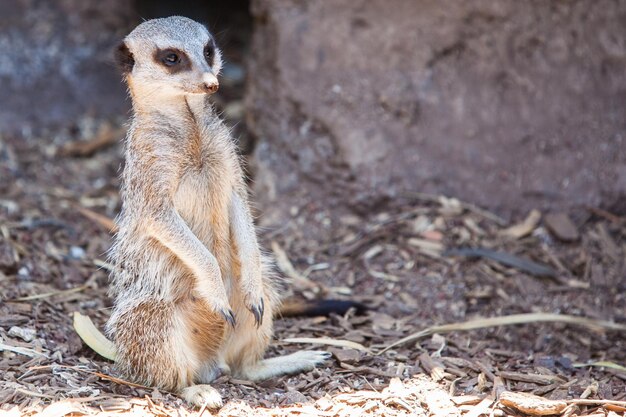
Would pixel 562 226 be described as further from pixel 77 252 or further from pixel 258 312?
pixel 77 252

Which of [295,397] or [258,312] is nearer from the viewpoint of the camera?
[295,397]

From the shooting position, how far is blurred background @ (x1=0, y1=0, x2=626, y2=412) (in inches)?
195

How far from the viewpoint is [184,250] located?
3619 mm

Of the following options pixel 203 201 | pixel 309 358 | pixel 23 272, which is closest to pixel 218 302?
pixel 203 201

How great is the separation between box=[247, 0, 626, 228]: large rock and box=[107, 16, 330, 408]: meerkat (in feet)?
5.63

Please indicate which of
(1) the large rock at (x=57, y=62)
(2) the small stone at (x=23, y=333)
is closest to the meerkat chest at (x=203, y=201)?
(2) the small stone at (x=23, y=333)

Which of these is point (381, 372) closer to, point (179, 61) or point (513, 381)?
point (513, 381)

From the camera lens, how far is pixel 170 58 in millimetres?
3516

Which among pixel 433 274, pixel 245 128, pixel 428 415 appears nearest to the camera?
pixel 428 415

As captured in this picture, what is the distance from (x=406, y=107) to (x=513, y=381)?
2300mm

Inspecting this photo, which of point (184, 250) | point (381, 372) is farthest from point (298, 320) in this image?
point (184, 250)

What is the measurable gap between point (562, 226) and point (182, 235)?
8.55ft

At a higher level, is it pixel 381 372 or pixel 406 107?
pixel 406 107

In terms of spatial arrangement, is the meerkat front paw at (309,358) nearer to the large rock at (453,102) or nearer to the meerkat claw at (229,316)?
the meerkat claw at (229,316)
